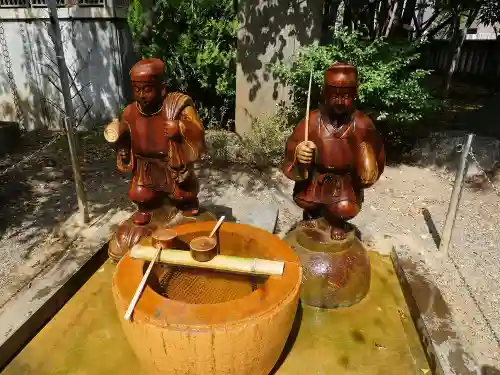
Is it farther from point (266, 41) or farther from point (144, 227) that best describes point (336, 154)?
point (266, 41)

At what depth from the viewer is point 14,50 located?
875 centimetres

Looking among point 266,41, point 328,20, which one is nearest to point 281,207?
point 266,41

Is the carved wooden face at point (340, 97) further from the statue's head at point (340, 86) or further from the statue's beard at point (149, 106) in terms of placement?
the statue's beard at point (149, 106)

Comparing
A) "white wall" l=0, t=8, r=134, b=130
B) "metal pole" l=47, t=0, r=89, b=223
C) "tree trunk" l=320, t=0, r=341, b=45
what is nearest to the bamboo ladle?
"metal pole" l=47, t=0, r=89, b=223

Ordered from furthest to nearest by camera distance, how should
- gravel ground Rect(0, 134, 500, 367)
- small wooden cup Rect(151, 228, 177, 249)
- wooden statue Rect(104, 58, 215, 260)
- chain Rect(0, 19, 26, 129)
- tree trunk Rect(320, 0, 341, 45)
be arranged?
chain Rect(0, 19, 26, 129)
tree trunk Rect(320, 0, 341, 45)
gravel ground Rect(0, 134, 500, 367)
wooden statue Rect(104, 58, 215, 260)
small wooden cup Rect(151, 228, 177, 249)

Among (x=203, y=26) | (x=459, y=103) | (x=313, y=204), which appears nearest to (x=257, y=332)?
(x=313, y=204)

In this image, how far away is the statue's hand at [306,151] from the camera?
2.97 meters

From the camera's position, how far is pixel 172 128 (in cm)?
324

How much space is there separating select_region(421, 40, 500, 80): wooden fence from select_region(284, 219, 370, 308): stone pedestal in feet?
39.2

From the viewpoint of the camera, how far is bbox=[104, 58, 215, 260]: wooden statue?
3.22 meters

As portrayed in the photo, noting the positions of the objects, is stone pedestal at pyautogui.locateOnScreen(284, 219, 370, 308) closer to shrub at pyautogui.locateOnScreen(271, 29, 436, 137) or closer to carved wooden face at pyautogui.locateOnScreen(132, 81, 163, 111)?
carved wooden face at pyautogui.locateOnScreen(132, 81, 163, 111)

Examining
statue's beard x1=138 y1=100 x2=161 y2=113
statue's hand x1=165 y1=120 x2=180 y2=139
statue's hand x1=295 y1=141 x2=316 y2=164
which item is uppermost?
statue's beard x1=138 y1=100 x2=161 y2=113

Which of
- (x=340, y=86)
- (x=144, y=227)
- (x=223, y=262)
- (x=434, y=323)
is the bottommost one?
(x=434, y=323)

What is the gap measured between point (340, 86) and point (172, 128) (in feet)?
4.50
